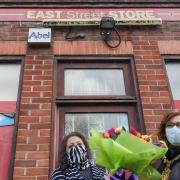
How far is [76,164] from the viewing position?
101 inches

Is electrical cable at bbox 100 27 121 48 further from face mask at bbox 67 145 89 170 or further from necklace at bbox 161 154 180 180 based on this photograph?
necklace at bbox 161 154 180 180

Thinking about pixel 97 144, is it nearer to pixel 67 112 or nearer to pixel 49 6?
pixel 67 112

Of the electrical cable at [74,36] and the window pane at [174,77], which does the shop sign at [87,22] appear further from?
the window pane at [174,77]

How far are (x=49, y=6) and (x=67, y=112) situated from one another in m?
1.77

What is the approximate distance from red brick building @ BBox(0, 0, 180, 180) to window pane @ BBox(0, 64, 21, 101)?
1 centimetres

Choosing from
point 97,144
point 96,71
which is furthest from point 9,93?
point 97,144

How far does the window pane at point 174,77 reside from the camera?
4.03 meters

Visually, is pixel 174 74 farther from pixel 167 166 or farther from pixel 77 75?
pixel 167 166

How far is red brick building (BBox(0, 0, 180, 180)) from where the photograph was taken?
11.5ft

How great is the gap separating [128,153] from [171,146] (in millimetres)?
493

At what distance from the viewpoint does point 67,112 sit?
3793mm

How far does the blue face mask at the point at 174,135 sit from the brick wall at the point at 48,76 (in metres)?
1.33

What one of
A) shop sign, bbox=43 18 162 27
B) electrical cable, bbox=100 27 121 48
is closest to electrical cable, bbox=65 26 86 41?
shop sign, bbox=43 18 162 27

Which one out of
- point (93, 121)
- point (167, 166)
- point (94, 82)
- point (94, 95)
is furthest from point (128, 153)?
point (94, 82)
